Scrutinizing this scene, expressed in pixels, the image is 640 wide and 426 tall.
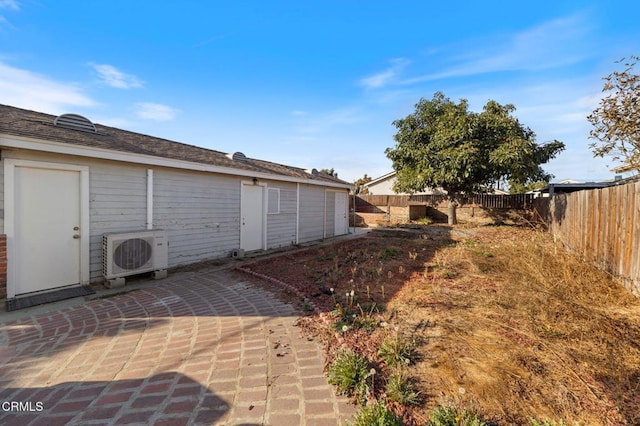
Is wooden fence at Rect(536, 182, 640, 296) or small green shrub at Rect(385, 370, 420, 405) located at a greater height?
wooden fence at Rect(536, 182, 640, 296)

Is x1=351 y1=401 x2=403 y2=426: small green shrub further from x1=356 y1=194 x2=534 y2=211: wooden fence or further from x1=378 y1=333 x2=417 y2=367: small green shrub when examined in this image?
x1=356 y1=194 x2=534 y2=211: wooden fence

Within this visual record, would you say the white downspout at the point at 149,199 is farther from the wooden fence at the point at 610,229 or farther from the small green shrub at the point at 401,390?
the wooden fence at the point at 610,229

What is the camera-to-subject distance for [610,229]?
185 inches

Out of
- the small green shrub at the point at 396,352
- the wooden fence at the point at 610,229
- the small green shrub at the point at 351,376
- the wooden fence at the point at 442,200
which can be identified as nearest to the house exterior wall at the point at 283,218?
the small green shrub at the point at 396,352

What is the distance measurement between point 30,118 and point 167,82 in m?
3.72

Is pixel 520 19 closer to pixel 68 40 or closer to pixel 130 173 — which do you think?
pixel 130 173

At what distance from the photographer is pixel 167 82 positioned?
8250 millimetres

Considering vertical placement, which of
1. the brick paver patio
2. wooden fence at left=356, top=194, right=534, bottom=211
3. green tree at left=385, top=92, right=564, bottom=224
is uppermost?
green tree at left=385, top=92, right=564, bottom=224

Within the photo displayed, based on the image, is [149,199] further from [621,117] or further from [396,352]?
[621,117]

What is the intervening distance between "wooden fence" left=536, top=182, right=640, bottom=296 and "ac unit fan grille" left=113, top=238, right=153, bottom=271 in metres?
8.04

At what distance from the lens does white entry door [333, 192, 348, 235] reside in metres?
13.0

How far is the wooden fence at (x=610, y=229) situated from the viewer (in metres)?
3.96

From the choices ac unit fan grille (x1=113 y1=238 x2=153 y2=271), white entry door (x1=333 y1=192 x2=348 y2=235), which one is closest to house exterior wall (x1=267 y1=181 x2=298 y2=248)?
white entry door (x1=333 y1=192 x2=348 y2=235)

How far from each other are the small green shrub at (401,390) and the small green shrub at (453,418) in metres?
0.20
